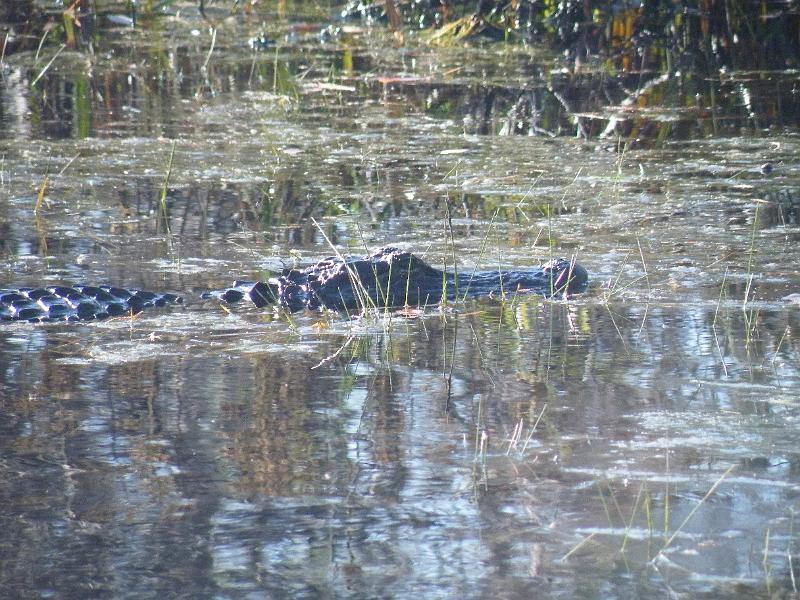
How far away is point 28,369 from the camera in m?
3.68

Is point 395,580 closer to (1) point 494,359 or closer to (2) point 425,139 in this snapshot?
(1) point 494,359

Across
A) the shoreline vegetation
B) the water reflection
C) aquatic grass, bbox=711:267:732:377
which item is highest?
the shoreline vegetation

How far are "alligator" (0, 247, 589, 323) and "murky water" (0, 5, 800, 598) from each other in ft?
0.27

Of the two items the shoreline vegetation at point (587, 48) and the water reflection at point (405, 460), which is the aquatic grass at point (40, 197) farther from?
the shoreline vegetation at point (587, 48)

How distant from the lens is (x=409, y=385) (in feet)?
11.4

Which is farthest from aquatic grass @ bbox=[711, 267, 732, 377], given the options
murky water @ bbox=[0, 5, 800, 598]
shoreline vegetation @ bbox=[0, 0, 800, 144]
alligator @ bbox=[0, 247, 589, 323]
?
shoreline vegetation @ bbox=[0, 0, 800, 144]

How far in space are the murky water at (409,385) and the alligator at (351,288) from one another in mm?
81

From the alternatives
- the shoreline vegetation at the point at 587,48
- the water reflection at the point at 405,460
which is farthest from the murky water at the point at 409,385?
the shoreline vegetation at the point at 587,48

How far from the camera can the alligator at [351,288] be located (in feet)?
14.1

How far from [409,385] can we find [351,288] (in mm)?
1061

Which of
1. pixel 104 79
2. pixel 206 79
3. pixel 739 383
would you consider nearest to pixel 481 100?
pixel 206 79

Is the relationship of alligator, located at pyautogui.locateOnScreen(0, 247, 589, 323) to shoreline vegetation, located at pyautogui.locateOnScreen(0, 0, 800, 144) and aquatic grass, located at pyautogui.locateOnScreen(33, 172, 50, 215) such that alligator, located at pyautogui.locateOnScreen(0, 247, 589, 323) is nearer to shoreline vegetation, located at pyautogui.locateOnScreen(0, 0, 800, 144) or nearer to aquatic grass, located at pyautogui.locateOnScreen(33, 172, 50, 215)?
aquatic grass, located at pyautogui.locateOnScreen(33, 172, 50, 215)

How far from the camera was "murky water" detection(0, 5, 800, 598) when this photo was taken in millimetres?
2426

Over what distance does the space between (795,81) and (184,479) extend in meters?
7.10
